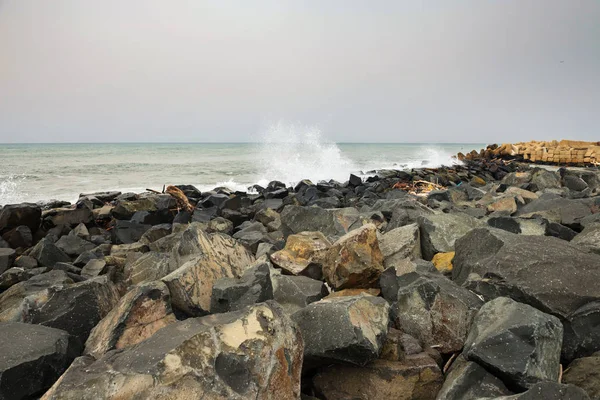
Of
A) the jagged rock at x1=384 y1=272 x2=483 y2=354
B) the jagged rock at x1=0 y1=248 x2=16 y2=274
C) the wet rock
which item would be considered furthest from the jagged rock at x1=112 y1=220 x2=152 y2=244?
the jagged rock at x1=384 y1=272 x2=483 y2=354

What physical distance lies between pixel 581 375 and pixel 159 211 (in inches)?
286

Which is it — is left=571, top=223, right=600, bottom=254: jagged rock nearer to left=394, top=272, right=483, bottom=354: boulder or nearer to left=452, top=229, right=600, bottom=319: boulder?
left=452, top=229, right=600, bottom=319: boulder

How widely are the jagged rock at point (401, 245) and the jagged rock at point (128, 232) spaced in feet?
15.0

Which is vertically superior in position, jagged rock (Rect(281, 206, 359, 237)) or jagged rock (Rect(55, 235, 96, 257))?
jagged rock (Rect(281, 206, 359, 237))

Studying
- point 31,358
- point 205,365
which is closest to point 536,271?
point 205,365

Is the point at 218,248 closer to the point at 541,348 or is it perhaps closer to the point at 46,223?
the point at 541,348

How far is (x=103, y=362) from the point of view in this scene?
5.51 feet

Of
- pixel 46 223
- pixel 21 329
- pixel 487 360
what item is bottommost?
pixel 46 223

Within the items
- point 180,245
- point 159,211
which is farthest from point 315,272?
point 159,211

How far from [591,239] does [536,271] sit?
1.23 m

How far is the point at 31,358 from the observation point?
2057 mm

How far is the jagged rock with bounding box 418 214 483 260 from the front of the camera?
380 cm

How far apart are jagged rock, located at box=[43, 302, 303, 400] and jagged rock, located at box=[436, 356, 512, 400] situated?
2.28 ft

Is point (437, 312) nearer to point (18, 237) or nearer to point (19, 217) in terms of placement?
point (18, 237)
